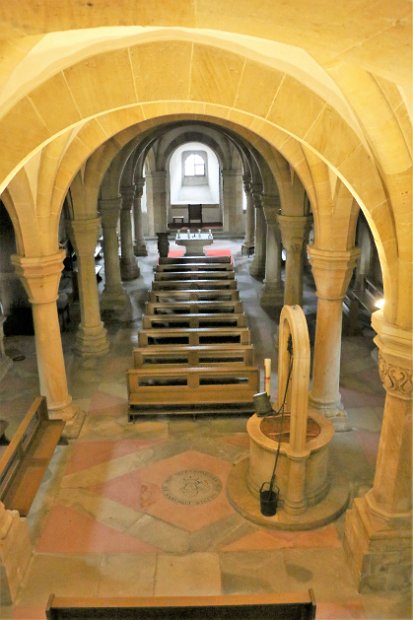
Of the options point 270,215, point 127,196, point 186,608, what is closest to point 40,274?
point 186,608

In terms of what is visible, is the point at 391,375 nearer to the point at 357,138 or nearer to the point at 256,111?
the point at 357,138

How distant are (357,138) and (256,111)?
901 mm

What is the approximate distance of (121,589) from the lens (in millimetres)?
5070

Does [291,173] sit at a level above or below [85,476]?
above

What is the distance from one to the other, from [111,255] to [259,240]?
4917 millimetres

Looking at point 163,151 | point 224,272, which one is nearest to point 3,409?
point 224,272

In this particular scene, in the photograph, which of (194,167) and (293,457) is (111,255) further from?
(194,167)

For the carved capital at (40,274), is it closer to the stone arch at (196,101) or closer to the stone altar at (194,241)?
the stone arch at (196,101)

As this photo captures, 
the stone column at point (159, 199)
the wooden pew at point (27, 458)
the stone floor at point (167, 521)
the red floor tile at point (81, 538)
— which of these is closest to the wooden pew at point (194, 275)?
the stone floor at point (167, 521)

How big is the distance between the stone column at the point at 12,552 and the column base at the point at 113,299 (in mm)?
8564

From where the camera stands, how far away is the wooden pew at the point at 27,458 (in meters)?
5.55

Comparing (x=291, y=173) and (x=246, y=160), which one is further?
(x=246, y=160)

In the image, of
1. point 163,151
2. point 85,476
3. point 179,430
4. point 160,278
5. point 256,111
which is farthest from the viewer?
point 163,151

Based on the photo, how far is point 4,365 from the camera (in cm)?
991
